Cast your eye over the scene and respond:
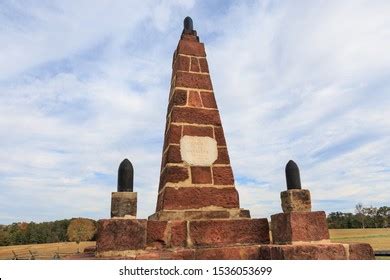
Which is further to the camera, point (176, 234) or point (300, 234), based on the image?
point (176, 234)

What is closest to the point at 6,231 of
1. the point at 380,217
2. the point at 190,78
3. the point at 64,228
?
the point at 64,228

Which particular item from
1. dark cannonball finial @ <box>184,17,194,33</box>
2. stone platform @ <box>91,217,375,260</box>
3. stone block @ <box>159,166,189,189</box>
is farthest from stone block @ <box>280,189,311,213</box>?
dark cannonball finial @ <box>184,17,194,33</box>

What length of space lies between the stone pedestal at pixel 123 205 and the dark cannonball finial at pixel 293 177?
1994 millimetres

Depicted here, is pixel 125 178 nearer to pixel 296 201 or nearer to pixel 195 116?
pixel 195 116

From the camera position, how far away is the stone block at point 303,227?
370cm

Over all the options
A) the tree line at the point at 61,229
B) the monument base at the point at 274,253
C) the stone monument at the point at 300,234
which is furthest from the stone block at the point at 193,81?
the tree line at the point at 61,229

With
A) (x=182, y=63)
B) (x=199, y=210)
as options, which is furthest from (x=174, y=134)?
(x=182, y=63)

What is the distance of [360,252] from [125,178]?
2916 mm

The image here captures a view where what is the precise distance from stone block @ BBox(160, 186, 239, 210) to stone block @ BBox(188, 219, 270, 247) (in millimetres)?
342

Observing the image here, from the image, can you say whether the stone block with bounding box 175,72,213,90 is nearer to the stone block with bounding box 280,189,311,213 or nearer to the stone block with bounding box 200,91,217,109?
the stone block with bounding box 200,91,217,109

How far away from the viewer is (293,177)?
4.05 metres

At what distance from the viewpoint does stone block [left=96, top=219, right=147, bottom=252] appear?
11.2 feet

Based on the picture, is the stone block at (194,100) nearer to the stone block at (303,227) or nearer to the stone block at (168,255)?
the stone block at (303,227)
